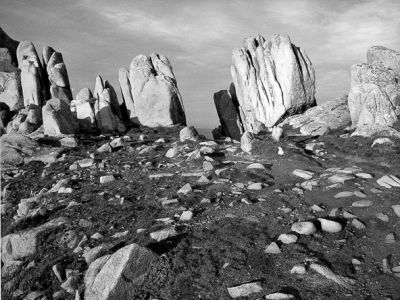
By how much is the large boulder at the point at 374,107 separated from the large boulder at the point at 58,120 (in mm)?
21994

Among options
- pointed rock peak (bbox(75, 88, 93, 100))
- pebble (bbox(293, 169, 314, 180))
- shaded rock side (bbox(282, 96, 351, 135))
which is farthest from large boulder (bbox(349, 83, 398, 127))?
pointed rock peak (bbox(75, 88, 93, 100))

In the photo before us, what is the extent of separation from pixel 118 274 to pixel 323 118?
77.5 feet

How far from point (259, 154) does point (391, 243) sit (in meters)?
10.4

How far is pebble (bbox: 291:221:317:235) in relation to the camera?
1089cm

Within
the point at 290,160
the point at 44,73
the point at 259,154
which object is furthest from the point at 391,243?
the point at 44,73

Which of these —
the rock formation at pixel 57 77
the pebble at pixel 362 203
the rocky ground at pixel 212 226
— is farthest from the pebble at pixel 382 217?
the rock formation at pixel 57 77

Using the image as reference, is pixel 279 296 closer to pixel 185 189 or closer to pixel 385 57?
pixel 185 189

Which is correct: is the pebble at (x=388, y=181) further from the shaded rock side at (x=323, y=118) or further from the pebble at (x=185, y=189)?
the shaded rock side at (x=323, y=118)

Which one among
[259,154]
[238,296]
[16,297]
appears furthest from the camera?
[259,154]

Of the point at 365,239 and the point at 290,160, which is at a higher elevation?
the point at 290,160

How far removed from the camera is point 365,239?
10602mm

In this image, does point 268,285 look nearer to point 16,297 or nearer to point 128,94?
point 16,297

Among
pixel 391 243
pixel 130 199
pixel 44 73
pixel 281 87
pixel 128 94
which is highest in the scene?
pixel 44 73

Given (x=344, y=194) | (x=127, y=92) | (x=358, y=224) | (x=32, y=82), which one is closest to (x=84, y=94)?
(x=127, y=92)
